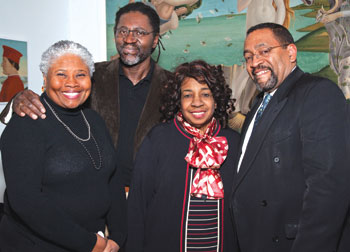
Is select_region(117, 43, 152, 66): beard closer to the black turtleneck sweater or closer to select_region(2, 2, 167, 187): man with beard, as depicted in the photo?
select_region(2, 2, 167, 187): man with beard

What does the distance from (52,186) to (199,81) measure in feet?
3.27

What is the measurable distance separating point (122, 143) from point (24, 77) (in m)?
1.85

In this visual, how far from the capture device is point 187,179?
78.0 inches

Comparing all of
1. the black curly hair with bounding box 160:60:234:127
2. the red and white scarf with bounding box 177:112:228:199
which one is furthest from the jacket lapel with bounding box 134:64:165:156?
the red and white scarf with bounding box 177:112:228:199

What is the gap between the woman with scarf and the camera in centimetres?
192

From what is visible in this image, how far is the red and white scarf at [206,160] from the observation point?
6.23ft

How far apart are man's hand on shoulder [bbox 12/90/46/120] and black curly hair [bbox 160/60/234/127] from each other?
79cm

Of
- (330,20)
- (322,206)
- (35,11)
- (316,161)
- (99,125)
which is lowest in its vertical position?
(322,206)

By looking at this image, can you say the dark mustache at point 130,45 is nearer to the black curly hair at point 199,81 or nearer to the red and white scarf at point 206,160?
the black curly hair at point 199,81

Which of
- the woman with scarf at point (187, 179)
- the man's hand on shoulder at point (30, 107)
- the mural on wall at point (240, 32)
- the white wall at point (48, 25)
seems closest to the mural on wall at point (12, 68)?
the white wall at point (48, 25)

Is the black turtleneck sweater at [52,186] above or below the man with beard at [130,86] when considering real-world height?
below

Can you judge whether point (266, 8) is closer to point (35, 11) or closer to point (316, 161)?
point (316, 161)

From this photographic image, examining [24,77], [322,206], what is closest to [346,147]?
[322,206]

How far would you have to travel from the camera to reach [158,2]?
383 centimetres
